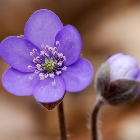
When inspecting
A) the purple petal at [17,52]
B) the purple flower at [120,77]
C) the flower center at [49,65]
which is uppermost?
the purple petal at [17,52]

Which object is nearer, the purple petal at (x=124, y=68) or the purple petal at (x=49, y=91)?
the purple petal at (x=49, y=91)

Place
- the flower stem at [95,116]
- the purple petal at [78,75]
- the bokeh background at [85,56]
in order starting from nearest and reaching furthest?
the purple petal at [78,75]
the flower stem at [95,116]
the bokeh background at [85,56]

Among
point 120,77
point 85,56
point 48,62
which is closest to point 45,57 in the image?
point 48,62

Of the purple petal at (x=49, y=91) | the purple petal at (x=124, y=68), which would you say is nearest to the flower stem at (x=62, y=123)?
the purple petal at (x=49, y=91)

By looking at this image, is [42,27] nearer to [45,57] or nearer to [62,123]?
[45,57]

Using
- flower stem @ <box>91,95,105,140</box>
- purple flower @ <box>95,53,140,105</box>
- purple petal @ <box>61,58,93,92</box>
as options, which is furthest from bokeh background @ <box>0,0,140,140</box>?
purple petal @ <box>61,58,93,92</box>

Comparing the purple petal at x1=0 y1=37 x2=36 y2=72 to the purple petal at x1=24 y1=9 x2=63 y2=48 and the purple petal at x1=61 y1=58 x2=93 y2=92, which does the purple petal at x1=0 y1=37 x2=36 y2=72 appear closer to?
the purple petal at x1=24 y1=9 x2=63 y2=48

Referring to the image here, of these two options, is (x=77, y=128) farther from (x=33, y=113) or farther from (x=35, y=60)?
(x=35, y=60)

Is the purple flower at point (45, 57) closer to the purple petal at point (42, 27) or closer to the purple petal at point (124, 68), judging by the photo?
the purple petal at point (42, 27)

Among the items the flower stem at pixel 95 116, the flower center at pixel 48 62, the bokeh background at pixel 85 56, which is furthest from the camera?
the bokeh background at pixel 85 56
